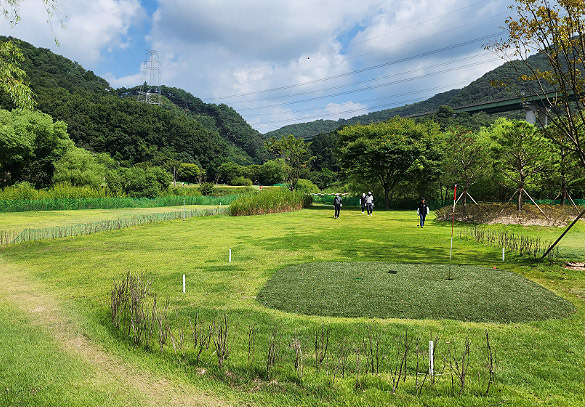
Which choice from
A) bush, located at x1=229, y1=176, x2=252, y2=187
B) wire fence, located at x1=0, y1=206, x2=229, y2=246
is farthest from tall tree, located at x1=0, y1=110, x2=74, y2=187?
bush, located at x1=229, y1=176, x2=252, y2=187

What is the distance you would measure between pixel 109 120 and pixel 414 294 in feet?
277

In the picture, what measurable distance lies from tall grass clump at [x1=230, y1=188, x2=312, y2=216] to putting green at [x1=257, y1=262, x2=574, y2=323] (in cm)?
1725

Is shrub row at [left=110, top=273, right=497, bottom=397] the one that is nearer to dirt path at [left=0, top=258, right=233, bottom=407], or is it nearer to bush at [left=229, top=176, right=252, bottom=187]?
dirt path at [left=0, top=258, right=233, bottom=407]

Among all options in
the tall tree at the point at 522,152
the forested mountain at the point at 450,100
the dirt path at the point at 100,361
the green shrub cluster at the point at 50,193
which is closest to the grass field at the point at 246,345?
the dirt path at the point at 100,361

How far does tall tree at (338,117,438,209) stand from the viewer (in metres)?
32.8

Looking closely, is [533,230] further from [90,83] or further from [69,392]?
[90,83]

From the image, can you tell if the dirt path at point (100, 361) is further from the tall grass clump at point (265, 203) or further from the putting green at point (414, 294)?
the tall grass clump at point (265, 203)

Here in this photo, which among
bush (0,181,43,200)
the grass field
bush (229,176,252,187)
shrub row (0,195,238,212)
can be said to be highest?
bush (229,176,252,187)

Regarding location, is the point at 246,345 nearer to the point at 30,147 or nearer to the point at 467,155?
the point at 467,155

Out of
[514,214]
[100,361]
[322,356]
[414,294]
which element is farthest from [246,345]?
[514,214]

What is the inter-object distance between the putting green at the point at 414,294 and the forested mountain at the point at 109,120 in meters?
64.9

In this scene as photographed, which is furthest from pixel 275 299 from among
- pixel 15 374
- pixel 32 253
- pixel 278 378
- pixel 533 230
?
pixel 533 230

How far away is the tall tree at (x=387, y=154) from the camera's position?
3278 cm

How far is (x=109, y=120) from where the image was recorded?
3051 inches
